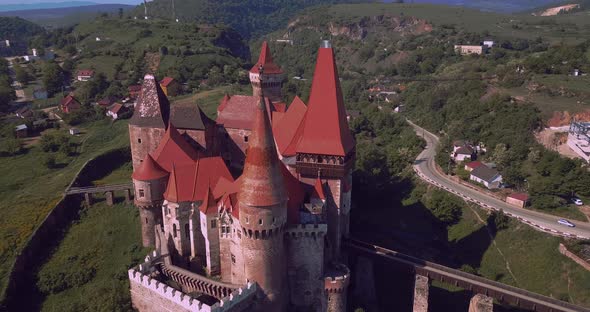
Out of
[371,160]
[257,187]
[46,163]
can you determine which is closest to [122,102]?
[46,163]

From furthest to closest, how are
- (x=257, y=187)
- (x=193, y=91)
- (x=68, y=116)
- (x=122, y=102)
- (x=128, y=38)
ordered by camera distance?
1. (x=128, y=38)
2. (x=193, y=91)
3. (x=122, y=102)
4. (x=68, y=116)
5. (x=257, y=187)

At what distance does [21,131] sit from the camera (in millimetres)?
80438

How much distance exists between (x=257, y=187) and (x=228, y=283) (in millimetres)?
9004

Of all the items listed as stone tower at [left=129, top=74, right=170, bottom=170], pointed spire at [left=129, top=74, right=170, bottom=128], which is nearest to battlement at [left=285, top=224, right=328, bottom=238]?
stone tower at [left=129, top=74, right=170, bottom=170]

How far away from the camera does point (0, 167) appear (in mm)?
69062

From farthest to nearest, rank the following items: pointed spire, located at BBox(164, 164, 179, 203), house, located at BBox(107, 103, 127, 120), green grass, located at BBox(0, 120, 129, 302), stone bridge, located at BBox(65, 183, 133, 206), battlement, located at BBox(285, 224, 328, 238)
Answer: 1. house, located at BBox(107, 103, 127, 120)
2. stone bridge, located at BBox(65, 183, 133, 206)
3. green grass, located at BBox(0, 120, 129, 302)
4. pointed spire, located at BBox(164, 164, 179, 203)
5. battlement, located at BBox(285, 224, 328, 238)

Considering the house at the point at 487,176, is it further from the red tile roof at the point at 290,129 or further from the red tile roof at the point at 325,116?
the red tile roof at the point at 325,116

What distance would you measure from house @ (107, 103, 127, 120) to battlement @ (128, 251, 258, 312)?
58656mm

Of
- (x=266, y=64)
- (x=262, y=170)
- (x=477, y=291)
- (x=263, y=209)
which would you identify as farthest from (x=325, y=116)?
(x=477, y=291)

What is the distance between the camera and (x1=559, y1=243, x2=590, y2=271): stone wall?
43.9 m

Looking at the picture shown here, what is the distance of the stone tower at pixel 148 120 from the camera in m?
47.9

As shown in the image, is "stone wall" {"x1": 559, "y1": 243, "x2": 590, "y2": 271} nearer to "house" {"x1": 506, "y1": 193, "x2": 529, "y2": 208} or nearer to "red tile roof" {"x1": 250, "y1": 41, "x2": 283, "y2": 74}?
"house" {"x1": 506, "y1": 193, "x2": 529, "y2": 208}

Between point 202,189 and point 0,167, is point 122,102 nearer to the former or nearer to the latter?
point 0,167

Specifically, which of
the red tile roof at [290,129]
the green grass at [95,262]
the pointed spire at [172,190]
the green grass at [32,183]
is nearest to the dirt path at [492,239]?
the red tile roof at [290,129]
